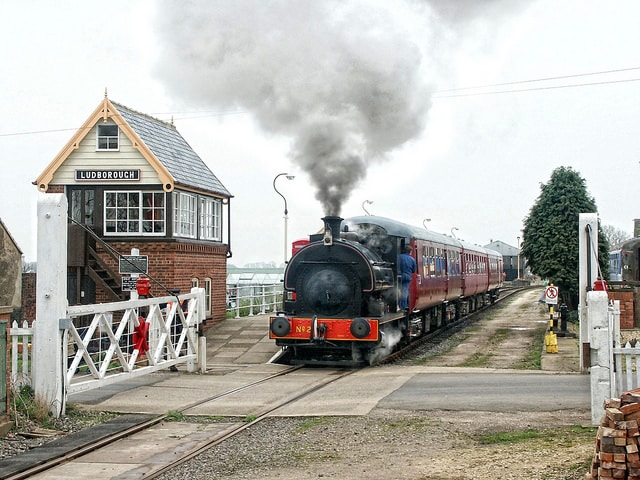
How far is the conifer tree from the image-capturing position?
2362cm

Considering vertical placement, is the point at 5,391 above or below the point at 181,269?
below

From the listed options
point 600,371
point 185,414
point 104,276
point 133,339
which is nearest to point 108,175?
point 104,276

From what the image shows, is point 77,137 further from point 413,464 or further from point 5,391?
point 413,464

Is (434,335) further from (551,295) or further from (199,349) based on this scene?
(199,349)

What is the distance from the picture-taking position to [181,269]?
2048 cm

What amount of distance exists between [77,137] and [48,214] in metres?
11.3

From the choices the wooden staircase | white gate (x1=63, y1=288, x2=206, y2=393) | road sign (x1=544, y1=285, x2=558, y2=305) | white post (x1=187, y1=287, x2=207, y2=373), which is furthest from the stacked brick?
the wooden staircase

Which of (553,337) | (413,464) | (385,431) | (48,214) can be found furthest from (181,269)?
(413,464)

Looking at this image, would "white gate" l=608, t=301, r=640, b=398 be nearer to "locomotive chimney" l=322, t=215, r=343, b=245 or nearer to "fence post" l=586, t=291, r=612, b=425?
"fence post" l=586, t=291, r=612, b=425

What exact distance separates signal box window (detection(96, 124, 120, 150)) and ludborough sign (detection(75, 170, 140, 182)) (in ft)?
2.20

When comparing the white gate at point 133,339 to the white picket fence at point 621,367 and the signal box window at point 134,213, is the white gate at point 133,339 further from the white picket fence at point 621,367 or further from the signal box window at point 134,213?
the white picket fence at point 621,367

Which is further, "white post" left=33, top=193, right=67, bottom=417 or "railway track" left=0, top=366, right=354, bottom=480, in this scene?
"white post" left=33, top=193, right=67, bottom=417

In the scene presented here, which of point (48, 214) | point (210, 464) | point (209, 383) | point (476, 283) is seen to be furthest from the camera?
point (476, 283)

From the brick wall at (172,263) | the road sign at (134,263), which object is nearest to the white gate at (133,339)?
the road sign at (134,263)
